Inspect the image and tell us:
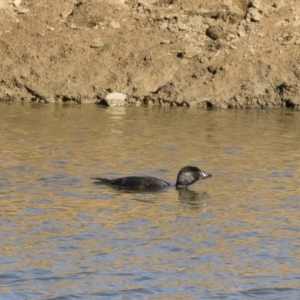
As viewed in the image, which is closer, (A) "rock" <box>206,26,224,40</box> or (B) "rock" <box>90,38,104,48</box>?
(B) "rock" <box>90,38,104,48</box>

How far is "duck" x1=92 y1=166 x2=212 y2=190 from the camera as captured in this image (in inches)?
486

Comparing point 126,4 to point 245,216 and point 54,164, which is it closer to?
point 54,164

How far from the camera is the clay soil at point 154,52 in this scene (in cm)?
1977

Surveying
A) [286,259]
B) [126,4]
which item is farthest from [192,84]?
[286,259]

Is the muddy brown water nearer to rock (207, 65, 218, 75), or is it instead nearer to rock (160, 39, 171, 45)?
rock (207, 65, 218, 75)

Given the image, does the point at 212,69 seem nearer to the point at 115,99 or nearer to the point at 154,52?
the point at 154,52

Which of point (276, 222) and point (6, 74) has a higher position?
point (6, 74)

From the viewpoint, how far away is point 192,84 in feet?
65.2

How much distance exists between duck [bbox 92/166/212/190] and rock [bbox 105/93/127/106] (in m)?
6.59

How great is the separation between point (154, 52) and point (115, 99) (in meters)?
1.49

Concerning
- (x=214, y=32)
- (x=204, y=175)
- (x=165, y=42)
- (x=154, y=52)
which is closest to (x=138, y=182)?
(x=204, y=175)

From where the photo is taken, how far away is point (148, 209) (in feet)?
37.2

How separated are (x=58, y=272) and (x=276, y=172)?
5.26 metres

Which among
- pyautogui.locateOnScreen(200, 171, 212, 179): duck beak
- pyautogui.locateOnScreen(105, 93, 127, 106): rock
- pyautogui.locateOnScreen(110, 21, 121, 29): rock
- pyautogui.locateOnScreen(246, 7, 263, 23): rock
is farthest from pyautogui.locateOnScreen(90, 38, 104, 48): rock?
pyautogui.locateOnScreen(200, 171, 212, 179): duck beak
